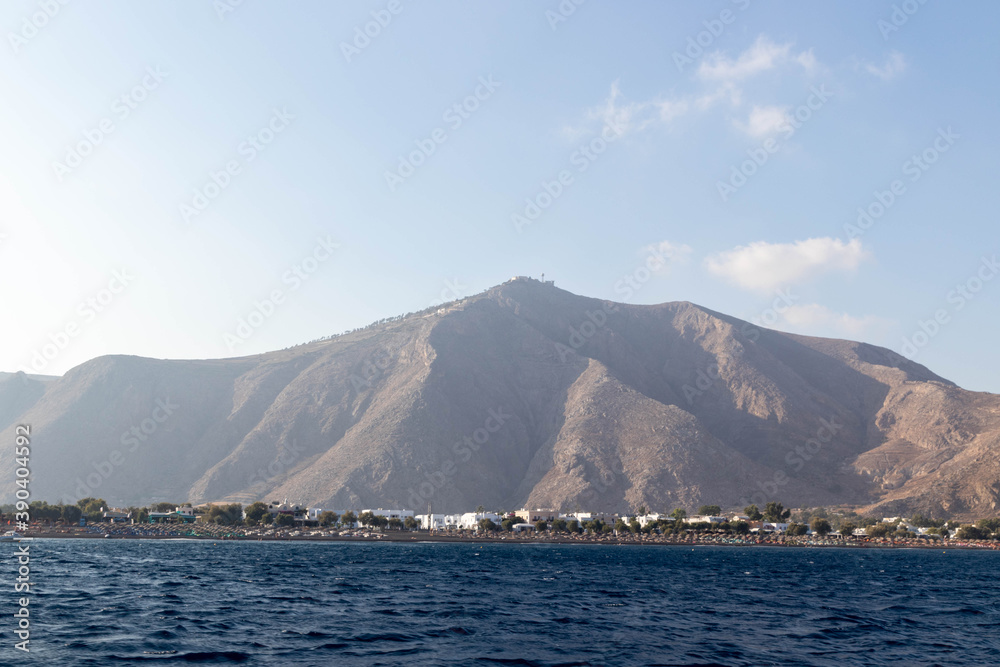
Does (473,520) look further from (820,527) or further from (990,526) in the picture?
(990,526)

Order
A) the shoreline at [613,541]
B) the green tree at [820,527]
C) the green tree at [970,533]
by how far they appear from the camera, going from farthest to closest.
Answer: the green tree at [820,527] < the green tree at [970,533] < the shoreline at [613,541]

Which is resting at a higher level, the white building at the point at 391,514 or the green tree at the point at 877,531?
the white building at the point at 391,514

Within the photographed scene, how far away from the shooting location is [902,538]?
592 ft

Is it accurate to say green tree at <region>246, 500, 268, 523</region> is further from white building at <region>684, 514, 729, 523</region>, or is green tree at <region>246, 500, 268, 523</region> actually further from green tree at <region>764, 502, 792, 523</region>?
green tree at <region>764, 502, 792, 523</region>

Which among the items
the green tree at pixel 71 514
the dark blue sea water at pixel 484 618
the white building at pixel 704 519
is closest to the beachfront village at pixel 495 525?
the green tree at pixel 71 514

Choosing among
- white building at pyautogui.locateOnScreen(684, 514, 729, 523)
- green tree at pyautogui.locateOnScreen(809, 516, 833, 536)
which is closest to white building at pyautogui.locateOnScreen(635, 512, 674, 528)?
white building at pyautogui.locateOnScreen(684, 514, 729, 523)

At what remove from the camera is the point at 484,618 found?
41.3 m

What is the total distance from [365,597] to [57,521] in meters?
148

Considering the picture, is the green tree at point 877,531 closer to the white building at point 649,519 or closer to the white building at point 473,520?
the white building at point 649,519

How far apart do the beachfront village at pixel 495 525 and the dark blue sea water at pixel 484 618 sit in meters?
98.9

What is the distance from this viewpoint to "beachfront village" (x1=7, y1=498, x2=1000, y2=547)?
16862 centimetres

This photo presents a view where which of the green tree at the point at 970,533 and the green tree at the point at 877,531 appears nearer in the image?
the green tree at the point at 970,533

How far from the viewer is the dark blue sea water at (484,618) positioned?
3106 cm

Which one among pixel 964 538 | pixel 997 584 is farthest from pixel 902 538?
pixel 997 584
